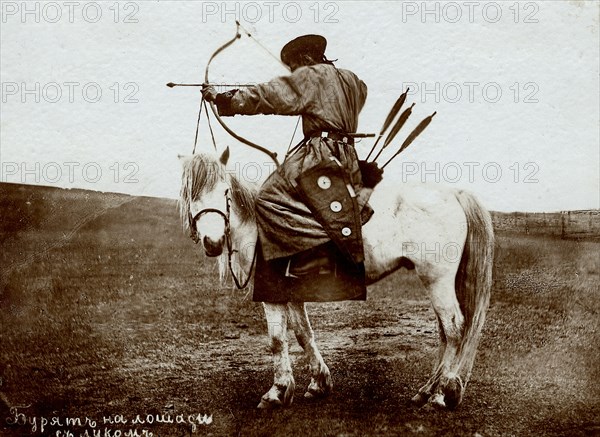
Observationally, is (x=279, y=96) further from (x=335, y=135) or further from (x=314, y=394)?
(x=314, y=394)

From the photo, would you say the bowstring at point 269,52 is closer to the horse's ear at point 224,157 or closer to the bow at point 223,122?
the bow at point 223,122

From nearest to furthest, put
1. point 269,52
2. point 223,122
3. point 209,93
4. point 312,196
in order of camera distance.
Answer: point 312,196, point 209,93, point 223,122, point 269,52

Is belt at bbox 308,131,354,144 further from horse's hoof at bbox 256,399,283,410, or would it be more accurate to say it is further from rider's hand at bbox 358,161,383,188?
horse's hoof at bbox 256,399,283,410

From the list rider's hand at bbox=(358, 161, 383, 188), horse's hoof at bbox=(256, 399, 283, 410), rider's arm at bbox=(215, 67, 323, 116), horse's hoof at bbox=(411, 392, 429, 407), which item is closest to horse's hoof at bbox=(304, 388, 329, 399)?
horse's hoof at bbox=(256, 399, 283, 410)

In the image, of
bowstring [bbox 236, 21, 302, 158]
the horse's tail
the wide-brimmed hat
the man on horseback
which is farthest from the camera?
bowstring [bbox 236, 21, 302, 158]

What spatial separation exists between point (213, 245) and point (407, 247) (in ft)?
3.43

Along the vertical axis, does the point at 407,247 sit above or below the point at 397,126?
below

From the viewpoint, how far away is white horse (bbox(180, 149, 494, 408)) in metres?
3.50

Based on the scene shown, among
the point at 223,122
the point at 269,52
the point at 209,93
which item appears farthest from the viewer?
the point at 269,52

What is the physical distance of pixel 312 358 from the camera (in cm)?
364

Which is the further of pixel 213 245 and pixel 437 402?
pixel 437 402

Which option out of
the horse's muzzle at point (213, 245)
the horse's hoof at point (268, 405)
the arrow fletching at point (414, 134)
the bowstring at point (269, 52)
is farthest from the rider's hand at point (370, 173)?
the horse's hoof at point (268, 405)

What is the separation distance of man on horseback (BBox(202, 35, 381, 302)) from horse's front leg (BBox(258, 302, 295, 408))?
0.09 m

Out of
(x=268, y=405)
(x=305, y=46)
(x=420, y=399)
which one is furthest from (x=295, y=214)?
(x=420, y=399)
